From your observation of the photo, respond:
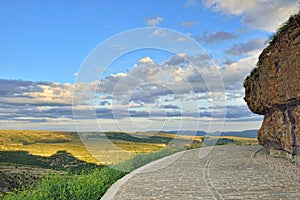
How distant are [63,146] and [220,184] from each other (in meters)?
6.01

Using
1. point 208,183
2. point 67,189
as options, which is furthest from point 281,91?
point 67,189

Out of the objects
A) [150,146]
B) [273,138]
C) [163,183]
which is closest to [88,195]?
[163,183]

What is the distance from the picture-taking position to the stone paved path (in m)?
6.90

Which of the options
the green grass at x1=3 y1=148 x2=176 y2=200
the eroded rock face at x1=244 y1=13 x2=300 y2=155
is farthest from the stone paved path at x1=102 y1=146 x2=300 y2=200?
the eroded rock face at x1=244 y1=13 x2=300 y2=155

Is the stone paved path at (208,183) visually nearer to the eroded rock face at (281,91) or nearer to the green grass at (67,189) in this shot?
the green grass at (67,189)

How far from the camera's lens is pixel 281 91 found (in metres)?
10.1

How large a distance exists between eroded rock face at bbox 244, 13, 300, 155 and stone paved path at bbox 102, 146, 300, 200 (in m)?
1.30

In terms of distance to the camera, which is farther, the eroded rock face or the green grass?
the eroded rock face

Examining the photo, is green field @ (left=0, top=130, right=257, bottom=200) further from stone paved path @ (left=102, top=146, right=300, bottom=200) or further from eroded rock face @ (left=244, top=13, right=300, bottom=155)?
eroded rock face @ (left=244, top=13, right=300, bottom=155)

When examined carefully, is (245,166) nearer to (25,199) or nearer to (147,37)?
(147,37)

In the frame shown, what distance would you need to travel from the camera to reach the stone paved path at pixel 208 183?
6902mm

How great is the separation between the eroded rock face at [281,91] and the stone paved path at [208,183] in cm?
130

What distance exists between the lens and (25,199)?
6727 mm

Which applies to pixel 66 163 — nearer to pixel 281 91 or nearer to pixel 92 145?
pixel 92 145
